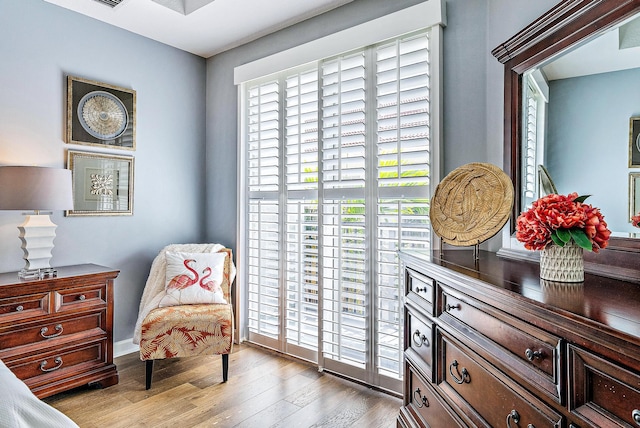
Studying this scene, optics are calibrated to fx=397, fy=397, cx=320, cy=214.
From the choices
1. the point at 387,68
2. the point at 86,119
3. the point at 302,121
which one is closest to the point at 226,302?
the point at 302,121

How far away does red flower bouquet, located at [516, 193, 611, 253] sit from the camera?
1162 millimetres

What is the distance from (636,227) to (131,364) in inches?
129

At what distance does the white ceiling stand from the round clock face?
61 cm

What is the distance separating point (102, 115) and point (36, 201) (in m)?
1.04

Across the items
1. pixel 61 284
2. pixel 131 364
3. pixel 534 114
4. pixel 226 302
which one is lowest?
pixel 131 364

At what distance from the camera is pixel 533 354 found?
40.9 inches

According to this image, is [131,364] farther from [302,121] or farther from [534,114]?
[534,114]

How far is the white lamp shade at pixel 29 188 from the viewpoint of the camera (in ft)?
7.73

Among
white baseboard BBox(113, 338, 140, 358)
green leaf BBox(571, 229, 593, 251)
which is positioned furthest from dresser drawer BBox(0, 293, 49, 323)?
green leaf BBox(571, 229, 593, 251)

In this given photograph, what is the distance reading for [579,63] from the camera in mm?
1542

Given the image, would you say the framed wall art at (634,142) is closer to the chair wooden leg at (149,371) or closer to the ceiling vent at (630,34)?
the ceiling vent at (630,34)

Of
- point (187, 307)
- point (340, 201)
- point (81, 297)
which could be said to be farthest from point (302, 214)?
point (81, 297)

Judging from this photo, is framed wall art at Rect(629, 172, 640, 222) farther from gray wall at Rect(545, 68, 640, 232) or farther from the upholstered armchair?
the upholstered armchair

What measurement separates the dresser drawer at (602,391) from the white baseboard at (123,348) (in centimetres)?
330
